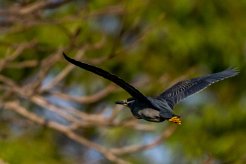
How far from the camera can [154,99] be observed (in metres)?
5.38

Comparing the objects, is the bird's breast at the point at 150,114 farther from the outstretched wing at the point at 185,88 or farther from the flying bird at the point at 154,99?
the outstretched wing at the point at 185,88

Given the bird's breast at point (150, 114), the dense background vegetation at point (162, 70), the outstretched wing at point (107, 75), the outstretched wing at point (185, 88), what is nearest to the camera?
the outstretched wing at point (107, 75)

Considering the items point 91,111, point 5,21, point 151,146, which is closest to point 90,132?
point 91,111

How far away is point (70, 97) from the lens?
8.01 metres

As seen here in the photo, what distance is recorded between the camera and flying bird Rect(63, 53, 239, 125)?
16.0ft

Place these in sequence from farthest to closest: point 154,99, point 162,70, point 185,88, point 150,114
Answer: point 162,70 → point 185,88 → point 154,99 → point 150,114

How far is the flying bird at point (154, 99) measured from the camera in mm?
4875

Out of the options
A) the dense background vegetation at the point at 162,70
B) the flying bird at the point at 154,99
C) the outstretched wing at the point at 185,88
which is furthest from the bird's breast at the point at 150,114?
the dense background vegetation at the point at 162,70

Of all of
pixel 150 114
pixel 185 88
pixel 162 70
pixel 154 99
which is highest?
pixel 162 70

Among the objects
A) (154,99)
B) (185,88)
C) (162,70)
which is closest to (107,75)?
(154,99)

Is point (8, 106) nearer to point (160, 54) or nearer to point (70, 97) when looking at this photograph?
point (70, 97)

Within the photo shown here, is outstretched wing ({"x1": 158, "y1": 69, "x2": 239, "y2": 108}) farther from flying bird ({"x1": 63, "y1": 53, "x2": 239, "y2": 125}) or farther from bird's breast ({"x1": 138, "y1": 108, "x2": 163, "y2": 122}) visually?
bird's breast ({"x1": 138, "y1": 108, "x2": 163, "y2": 122})

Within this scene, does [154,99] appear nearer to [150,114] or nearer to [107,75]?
[150,114]

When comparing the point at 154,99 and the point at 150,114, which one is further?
the point at 154,99
